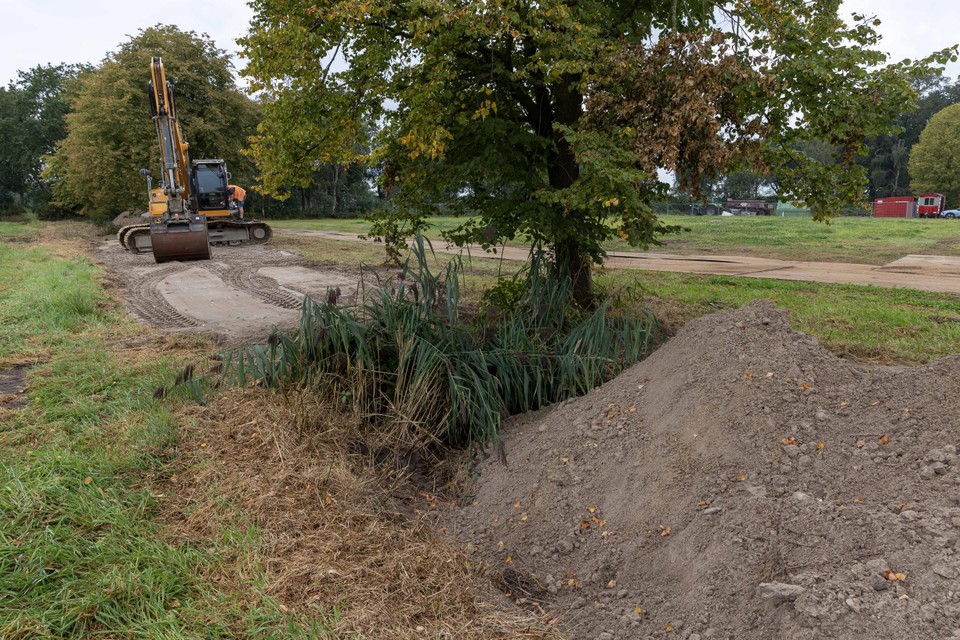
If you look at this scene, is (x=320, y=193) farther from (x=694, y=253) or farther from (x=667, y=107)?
(x=667, y=107)

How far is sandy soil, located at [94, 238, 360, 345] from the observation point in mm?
9141

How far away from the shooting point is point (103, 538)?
10.4ft

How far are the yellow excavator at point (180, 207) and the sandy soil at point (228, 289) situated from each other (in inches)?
24.8

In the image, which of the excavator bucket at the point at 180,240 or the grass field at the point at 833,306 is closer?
the grass field at the point at 833,306

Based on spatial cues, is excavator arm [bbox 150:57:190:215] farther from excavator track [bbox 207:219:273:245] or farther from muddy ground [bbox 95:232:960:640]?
muddy ground [bbox 95:232:960:640]

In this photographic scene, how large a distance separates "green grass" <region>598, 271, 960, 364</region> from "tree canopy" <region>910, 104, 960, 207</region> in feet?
170

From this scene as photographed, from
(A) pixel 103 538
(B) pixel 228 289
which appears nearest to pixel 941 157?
(B) pixel 228 289

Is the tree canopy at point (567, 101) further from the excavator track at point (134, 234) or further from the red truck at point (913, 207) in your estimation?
the red truck at point (913, 207)

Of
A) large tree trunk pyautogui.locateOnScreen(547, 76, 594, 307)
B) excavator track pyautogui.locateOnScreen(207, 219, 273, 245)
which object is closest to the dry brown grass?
large tree trunk pyautogui.locateOnScreen(547, 76, 594, 307)

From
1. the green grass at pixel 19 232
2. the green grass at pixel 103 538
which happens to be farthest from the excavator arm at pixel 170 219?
the green grass at pixel 19 232

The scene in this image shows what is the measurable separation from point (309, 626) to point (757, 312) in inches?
129

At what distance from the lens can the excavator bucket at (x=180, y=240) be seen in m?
15.7

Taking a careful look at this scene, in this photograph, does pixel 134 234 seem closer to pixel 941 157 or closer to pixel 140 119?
pixel 140 119

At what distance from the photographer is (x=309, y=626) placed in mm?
2684
